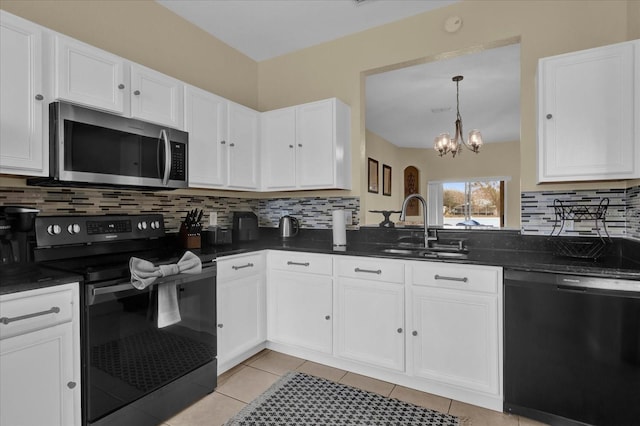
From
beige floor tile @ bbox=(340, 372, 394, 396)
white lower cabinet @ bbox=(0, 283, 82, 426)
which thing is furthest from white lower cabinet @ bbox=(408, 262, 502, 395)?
white lower cabinet @ bbox=(0, 283, 82, 426)

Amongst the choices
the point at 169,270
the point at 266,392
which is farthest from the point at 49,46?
the point at 266,392

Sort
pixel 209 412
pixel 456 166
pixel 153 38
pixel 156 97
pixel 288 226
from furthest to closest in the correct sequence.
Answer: pixel 456 166 < pixel 288 226 < pixel 153 38 < pixel 156 97 < pixel 209 412

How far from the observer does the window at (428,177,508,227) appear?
7500 millimetres

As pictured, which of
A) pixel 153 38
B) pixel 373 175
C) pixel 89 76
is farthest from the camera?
pixel 373 175

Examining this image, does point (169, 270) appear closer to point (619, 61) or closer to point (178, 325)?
point (178, 325)

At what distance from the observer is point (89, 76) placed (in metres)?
1.85

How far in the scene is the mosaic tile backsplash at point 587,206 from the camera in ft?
6.55

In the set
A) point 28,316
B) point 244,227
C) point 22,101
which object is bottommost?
point 28,316

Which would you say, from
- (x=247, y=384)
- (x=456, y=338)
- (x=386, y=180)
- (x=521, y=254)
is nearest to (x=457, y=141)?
(x=386, y=180)

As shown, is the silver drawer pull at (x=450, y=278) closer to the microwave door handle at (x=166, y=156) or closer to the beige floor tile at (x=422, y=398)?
the beige floor tile at (x=422, y=398)

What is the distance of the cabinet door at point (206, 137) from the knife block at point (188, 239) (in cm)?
36

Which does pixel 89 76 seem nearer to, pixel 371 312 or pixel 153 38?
pixel 153 38

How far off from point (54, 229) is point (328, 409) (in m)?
1.89

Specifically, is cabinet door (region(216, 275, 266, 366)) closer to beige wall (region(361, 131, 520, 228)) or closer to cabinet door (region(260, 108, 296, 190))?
cabinet door (region(260, 108, 296, 190))
